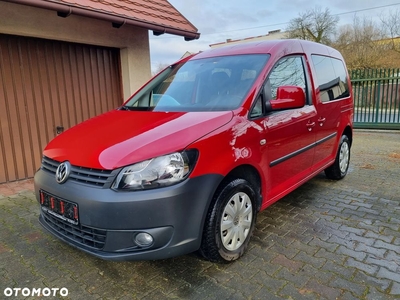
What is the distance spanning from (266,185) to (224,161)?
2.41 ft

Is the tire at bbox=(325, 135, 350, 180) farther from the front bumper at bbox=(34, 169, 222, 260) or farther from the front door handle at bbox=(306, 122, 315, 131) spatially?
the front bumper at bbox=(34, 169, 222, 260)

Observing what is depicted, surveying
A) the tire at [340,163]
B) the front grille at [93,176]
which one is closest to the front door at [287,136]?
the tire at [340,163]

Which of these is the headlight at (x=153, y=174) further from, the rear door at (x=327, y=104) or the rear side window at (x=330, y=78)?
the rear side window at (x=330, y=78)

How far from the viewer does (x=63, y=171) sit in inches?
88.4

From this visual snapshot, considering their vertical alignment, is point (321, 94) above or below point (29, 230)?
above

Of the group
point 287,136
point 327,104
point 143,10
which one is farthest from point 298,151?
point 143,10

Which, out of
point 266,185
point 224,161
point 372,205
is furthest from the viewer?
point 372,205

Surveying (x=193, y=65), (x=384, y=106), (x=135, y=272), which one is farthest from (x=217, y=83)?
(x=384, y=106)

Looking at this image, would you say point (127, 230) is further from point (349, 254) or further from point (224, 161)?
point (349, 254)

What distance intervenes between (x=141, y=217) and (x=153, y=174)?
29 cm

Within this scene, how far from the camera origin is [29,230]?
3.20 meters

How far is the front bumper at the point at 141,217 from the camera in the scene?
1.96m

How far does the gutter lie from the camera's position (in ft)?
13.1

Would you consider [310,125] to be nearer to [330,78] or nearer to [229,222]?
[330,78]
